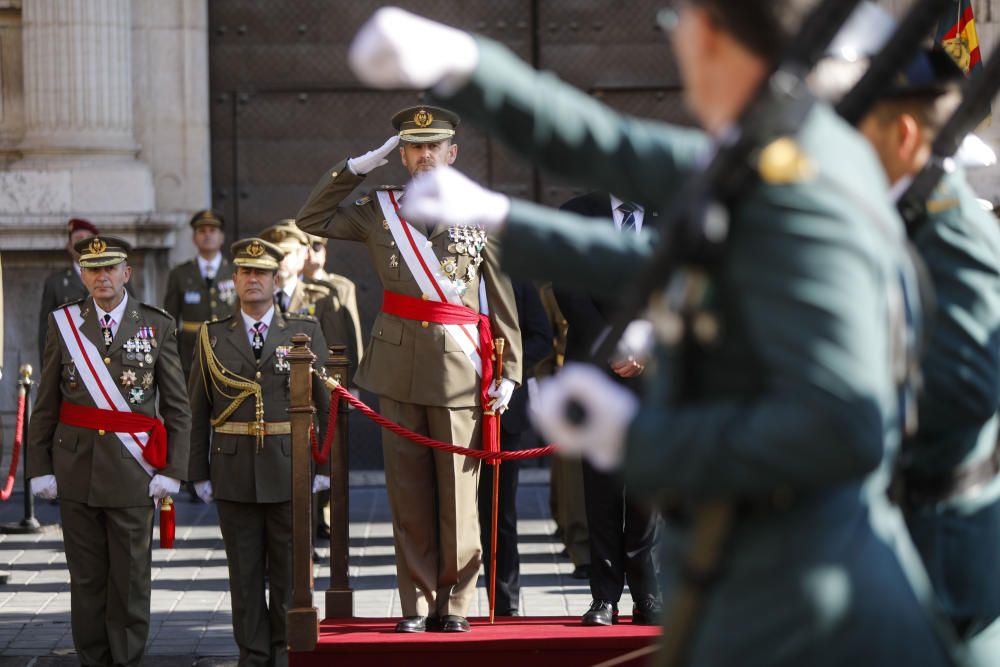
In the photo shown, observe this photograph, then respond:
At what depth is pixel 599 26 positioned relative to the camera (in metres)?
12.5

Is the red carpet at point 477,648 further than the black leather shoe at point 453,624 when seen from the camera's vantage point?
No

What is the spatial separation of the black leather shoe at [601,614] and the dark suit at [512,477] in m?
0.73

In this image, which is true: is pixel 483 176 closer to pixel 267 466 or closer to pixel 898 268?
pixel 267 466

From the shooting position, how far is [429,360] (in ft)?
22.2

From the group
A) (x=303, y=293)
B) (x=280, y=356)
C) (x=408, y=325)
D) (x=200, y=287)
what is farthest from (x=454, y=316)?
(x=200, y=287)

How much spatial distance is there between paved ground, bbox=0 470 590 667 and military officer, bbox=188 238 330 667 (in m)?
0.32

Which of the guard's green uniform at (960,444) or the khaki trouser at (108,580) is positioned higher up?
the guard's green uniform at (960,444)

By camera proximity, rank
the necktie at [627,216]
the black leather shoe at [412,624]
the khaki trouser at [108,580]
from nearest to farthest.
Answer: the black leather shoe at [412,624] < the khaki trouser at [108,580] < the necktie at [627,216]

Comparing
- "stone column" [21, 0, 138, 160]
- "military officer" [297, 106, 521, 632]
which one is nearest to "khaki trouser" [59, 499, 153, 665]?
"military officer" [297, 106, 521, 632]

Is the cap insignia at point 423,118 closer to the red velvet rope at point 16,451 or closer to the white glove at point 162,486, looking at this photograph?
the white glove at point 162,486

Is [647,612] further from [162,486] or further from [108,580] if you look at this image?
[108,580]

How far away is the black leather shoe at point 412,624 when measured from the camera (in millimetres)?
6574

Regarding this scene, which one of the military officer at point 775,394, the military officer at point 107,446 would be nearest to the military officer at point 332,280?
the military officer at point 107,446

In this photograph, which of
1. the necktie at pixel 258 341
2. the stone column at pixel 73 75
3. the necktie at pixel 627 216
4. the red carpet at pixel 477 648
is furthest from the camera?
the stone column at pixel 73 75
